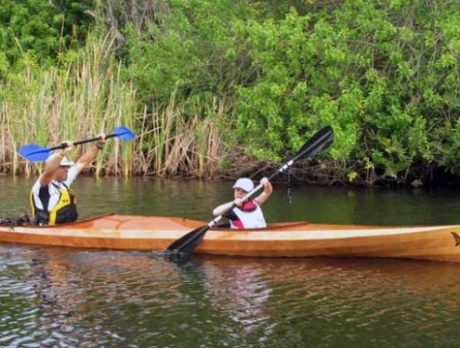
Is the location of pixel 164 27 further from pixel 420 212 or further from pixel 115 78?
pixel 420 212

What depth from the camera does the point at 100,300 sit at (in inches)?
354

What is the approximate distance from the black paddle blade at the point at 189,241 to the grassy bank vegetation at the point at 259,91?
5175mm

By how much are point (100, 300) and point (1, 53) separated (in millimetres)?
16509

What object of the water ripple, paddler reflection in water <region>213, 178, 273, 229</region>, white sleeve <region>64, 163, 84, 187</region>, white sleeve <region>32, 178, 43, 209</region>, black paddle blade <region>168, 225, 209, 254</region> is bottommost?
the water ripple

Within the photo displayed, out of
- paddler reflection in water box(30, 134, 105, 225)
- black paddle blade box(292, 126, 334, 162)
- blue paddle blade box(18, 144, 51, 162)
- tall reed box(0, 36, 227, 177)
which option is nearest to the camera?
paddler reflection in water box(30, 134, 105, 225)

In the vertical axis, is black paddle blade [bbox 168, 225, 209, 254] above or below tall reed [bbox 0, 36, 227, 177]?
below

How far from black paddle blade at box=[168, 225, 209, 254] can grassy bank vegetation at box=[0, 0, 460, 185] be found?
518cm

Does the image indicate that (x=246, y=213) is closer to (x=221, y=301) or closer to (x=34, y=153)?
Answer: (x=221, y=301)

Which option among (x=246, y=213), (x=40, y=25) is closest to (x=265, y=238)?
(x=246, y=213)

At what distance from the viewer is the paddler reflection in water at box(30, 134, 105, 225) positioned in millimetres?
11516

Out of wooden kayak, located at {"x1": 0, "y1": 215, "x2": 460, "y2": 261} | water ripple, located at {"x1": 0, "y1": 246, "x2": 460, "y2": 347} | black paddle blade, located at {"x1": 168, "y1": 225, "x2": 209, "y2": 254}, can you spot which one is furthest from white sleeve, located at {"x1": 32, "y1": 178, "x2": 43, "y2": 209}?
black paddle blade, located at {"x1": 168, "y1": 225, "x2": 209, "y2": 254}

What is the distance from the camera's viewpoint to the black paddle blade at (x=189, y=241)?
11117 millimetres

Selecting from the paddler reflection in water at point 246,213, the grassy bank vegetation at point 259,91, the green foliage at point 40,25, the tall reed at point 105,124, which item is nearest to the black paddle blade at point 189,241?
the paddler reflection in water at point 246,213

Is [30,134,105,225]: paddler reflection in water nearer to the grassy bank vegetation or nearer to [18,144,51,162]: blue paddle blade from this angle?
[18,144,51,162]: blue paddle blade
